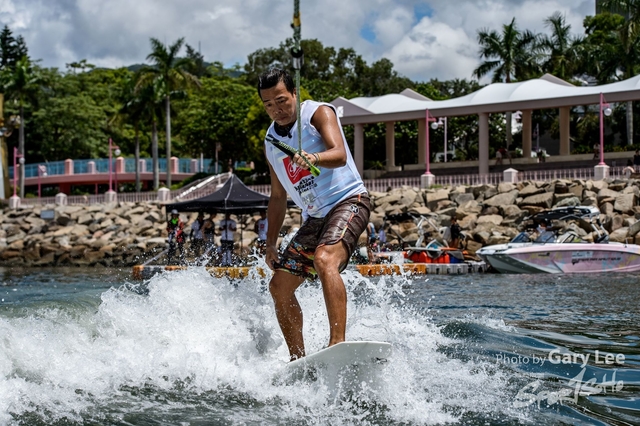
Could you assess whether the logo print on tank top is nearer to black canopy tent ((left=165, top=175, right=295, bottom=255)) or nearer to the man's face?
the man's face

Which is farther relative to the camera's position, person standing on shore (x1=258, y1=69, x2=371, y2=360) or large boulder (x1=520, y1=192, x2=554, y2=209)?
large boulder (x1=520, y1=192, x2=554, y2=209)

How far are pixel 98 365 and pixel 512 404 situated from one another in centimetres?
244

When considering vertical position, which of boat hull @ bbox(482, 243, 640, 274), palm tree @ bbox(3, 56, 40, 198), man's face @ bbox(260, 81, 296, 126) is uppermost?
palm tree @ bbox(3, 56, 40, 198)

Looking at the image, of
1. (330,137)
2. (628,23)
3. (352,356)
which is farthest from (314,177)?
(628,23)

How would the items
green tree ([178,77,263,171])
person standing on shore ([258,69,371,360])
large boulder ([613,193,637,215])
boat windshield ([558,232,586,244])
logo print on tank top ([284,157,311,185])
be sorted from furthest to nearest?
green tree ([178,77,263,171]) → large boulder ([613,193,637,215]) → boat windshield ([558,232,586,244]) → logo print on tank top ([284,157,311,185]) → person standing on shore ([258,69,371,360])

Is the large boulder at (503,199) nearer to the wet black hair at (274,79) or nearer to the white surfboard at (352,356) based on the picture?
the wet black hair at (274,79)

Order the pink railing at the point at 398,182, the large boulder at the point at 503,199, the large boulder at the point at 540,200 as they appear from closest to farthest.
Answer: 1. the large boulder at the point at 540,200
2. the large boulder at the point at 503,199
3. the pink railing at the point at 398,182

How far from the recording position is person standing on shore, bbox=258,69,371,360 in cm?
482

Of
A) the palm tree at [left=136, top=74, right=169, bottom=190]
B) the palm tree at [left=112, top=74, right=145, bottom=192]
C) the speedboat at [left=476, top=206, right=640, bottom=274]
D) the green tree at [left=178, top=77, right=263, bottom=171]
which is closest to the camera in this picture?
the speedboat at [left=476, top=206, right=640, bottom=274]

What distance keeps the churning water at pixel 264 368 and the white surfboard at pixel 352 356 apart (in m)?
0.10

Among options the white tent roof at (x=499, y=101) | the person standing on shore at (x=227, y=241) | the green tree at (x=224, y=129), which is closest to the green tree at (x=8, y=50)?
the green tree at (x=224, y=129)

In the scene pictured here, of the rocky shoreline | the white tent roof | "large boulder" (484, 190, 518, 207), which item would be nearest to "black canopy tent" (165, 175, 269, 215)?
the rocky shoreline

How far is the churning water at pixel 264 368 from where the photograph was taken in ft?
14.0

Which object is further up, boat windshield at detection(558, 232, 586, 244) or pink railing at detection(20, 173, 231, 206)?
pink railing at detection(20, 173, 231, 206)
